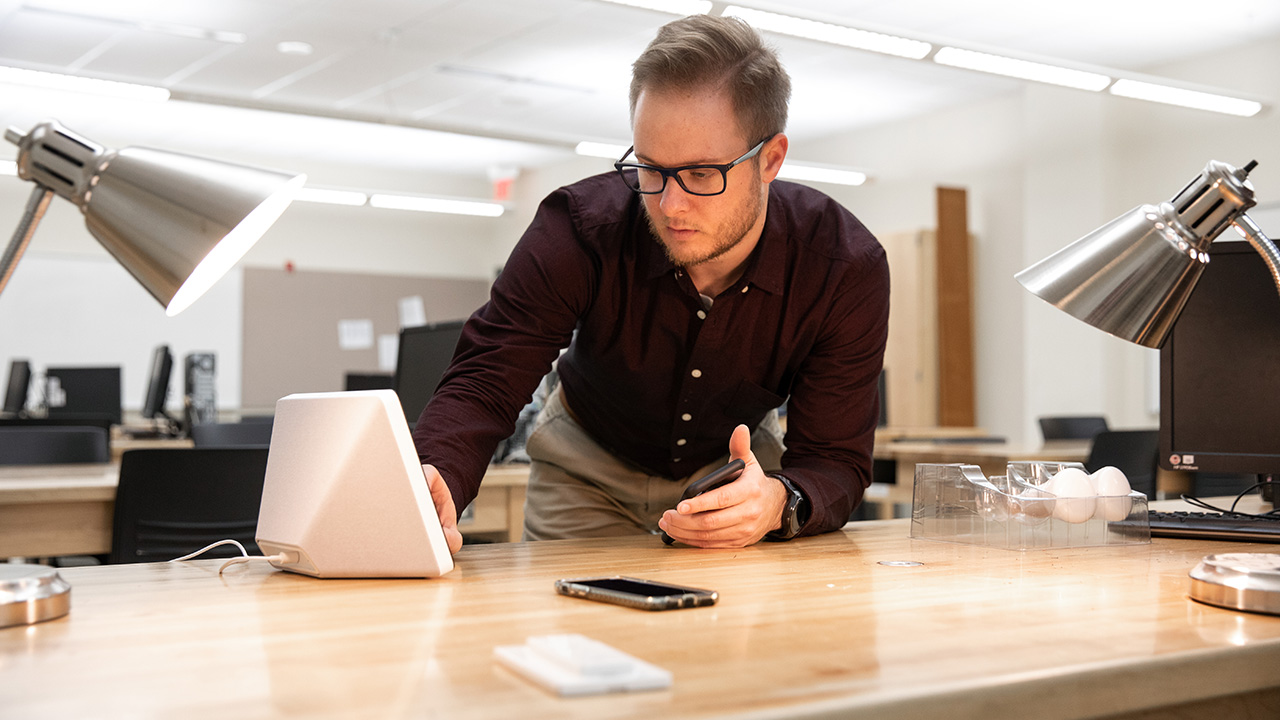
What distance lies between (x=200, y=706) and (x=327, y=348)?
32.7 feet

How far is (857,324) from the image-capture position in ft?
5.35

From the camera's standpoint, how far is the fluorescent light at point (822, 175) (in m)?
7.77

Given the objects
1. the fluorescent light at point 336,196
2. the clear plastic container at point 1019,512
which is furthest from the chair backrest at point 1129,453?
the fluorescent light at point 336,196

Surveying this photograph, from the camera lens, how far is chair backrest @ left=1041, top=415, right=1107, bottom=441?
5543mm

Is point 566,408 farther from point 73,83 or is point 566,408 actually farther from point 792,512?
point 73,83

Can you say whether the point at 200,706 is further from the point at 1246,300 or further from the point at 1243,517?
the point at 1246,300

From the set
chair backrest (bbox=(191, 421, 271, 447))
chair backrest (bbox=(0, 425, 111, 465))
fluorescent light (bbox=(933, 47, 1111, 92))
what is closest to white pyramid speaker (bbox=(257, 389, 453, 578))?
chair backrest (bbox=(191, 421, 271, 447))

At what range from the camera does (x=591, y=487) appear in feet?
6.16

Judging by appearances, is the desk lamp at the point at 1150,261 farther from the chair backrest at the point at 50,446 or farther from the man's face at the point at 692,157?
the chair backrest at the point at 50,446

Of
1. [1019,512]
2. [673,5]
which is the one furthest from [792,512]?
[673,5]

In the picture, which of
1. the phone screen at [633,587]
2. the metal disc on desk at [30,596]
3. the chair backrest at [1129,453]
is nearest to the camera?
the metal disc on desk at [30,596]

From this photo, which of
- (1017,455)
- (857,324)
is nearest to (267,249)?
(1017,455)

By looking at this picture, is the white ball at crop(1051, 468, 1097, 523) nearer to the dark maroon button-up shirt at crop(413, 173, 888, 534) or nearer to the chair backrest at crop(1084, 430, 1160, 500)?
the dark maroon button-up shirt at crop(413, 173, 888, 534)

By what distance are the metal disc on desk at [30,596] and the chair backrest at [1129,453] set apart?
3333 mm
